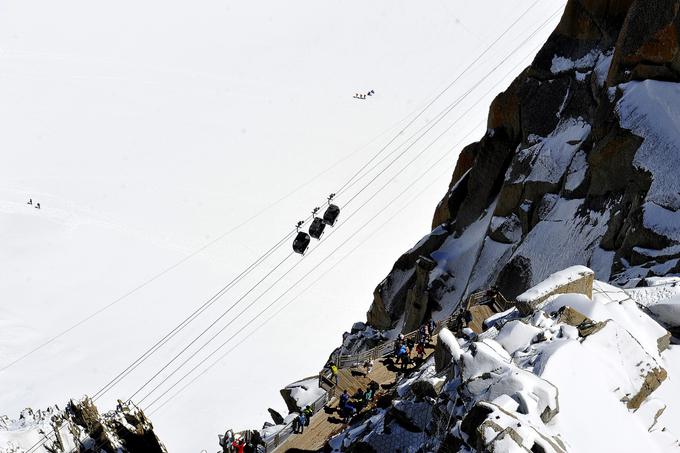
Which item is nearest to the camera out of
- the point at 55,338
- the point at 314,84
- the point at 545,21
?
the point at 55,338

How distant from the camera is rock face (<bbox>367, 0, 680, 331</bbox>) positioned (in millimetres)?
26906

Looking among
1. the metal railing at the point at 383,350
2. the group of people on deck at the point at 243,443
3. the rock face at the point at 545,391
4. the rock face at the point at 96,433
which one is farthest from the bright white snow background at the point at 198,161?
the rock face at the point at 545,391

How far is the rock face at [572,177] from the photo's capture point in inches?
1059

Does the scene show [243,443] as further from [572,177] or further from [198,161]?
[198,161]

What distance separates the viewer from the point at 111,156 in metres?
70.9

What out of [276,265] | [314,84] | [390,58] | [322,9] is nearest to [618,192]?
[276,265]

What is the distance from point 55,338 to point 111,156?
29.7 m

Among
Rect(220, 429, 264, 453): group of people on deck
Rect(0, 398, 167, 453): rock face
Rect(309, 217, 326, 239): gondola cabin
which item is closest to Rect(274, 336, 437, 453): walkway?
Rect(220, 429, 264, 453): group of people on deck

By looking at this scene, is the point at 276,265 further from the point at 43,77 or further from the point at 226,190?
the point at 43,77

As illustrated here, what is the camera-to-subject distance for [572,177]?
30.7 m

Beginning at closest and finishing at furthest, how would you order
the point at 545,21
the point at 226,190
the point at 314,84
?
the point at 226,190 < the point at 314,84 < the point at 545,21

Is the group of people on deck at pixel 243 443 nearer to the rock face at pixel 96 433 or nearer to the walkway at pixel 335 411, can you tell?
the walkway at pixel 335 411

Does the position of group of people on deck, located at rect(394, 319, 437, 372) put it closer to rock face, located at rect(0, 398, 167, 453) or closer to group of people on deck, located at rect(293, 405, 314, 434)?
group of people on deck, located at rect(293, 405, 314, 434)

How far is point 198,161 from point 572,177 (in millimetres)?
48232
